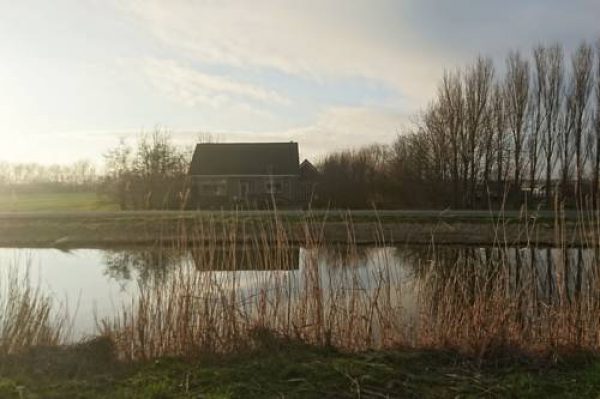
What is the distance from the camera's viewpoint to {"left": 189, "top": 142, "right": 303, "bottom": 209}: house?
34.4 meters

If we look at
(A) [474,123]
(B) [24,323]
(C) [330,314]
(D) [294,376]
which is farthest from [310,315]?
(A) [474,123]

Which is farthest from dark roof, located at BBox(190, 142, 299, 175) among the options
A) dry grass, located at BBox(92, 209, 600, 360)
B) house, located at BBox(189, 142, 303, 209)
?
dry grass, located at BBox(92, 209, 600, 360)

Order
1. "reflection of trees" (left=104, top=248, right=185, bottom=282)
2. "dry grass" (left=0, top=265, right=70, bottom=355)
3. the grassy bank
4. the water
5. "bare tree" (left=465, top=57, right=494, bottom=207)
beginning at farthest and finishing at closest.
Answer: "bare tree" (left=465, top=57, right=494, bottom=207) < the grassy bank < "reflection of trees" (left=104, top=248, right=185, bottom=282) < the water < "dry grass" (left=0, top=265, right=70, bottom=355)

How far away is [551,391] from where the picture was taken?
3588mm

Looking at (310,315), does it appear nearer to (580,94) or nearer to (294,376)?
(294,376)

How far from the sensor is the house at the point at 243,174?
34.4 m

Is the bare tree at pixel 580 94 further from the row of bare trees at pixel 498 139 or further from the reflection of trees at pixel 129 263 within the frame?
the reflection of trees at pixel 129 263

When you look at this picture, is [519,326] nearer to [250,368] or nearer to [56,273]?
[250,368]

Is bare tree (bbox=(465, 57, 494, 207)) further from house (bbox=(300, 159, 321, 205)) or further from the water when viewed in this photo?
the water

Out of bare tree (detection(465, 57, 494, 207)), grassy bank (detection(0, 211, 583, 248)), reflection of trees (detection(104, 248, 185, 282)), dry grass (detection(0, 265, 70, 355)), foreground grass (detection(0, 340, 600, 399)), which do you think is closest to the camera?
foreground grass (detection(0, 340, 600, 399))

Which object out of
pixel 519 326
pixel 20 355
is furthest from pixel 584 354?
pixel 20 355

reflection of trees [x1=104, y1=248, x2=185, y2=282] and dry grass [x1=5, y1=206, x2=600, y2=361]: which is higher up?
dry grass [x1=5, y1=206, x2=600, y2=361]

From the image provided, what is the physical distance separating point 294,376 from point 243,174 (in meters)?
31.7

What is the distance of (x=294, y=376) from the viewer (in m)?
3.81
